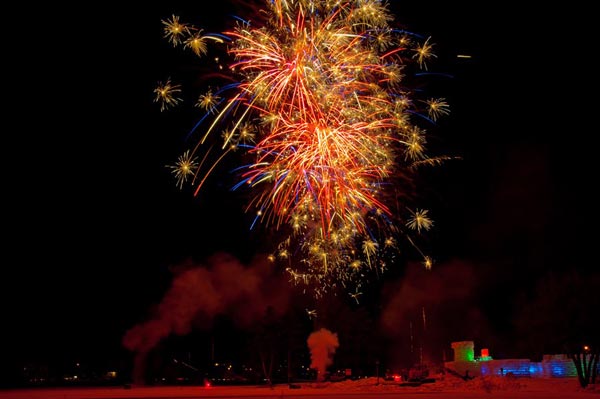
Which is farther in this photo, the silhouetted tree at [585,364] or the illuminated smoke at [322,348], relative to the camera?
the illuminated smoke at [322,348]

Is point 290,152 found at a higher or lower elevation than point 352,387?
higher

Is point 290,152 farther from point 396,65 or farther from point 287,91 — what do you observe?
Answer: point 396,65

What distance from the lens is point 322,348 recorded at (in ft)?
142

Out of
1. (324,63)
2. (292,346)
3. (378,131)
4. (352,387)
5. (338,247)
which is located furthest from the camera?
(292,346)

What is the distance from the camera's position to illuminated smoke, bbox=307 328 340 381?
42562mm

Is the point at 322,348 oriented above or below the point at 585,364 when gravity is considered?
above

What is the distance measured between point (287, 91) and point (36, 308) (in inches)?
1153

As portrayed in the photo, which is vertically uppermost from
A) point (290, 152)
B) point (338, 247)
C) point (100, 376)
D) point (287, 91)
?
point (287, 91)

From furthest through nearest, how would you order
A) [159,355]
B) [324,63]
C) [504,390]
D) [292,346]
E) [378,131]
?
[292,346] → [159,355] → [504,390] → [378,131] → [324,63]

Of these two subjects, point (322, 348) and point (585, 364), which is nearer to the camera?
point (585, 364)

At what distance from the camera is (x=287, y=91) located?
586 inches

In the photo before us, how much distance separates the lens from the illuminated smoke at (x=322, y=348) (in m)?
42.6

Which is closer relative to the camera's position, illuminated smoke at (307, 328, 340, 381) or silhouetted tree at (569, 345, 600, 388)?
silhouetted tree at (569, 345, 600, 388)

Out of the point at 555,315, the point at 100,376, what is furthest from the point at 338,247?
the point at 100,376
